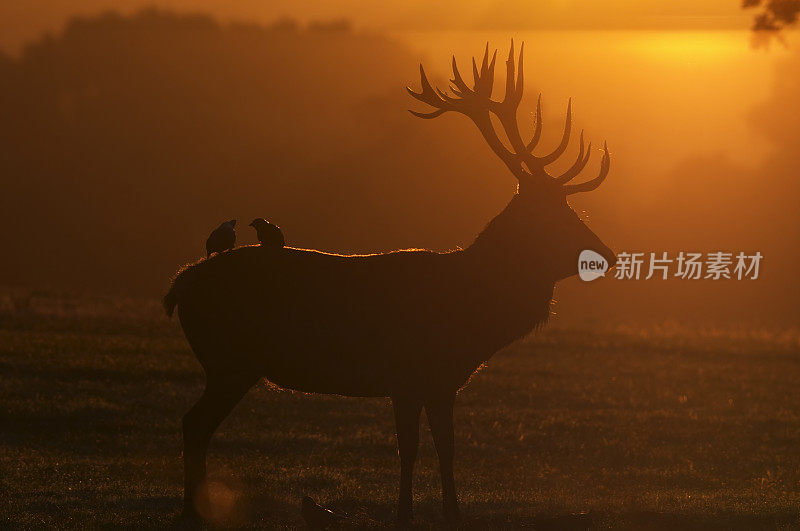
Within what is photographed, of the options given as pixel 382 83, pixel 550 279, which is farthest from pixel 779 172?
pixel 550 279

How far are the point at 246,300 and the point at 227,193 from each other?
55890mm

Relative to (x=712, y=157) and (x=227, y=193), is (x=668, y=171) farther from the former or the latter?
(x=227, y=193)

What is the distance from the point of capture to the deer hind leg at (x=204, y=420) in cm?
1040

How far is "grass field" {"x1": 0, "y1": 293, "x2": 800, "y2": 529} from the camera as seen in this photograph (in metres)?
11.3

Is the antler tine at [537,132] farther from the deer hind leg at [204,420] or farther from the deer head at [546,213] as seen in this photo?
the deer hind leg at [204,420]

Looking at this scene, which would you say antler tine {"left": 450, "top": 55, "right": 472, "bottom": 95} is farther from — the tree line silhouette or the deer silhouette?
the tree line silhouette

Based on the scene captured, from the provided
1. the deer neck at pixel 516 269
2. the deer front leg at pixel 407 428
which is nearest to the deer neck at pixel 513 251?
the deer neck at pixel 516 269

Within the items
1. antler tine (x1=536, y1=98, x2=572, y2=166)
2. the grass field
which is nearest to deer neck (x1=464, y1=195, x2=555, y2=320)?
antler tine (x1=536, y1=98, x2=572, y2=166)

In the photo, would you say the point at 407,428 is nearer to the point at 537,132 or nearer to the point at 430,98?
the point at 537,132

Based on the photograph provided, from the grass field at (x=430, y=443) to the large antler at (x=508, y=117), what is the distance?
287cm

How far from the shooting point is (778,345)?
29.2m

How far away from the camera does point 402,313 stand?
10.1 meters

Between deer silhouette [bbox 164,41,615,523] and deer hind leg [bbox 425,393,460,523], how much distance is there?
0.01 m

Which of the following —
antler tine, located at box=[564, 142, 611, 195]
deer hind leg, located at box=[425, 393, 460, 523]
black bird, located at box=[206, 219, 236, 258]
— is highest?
antler tine, located at box=[564, 142, 611, 195]
